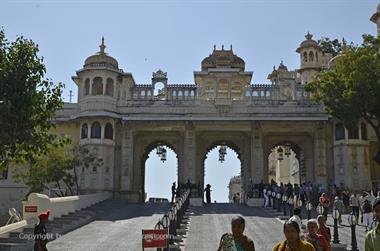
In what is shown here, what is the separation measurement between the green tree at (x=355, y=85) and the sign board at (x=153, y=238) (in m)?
17.9

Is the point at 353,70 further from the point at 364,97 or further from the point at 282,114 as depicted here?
the point at 282,114

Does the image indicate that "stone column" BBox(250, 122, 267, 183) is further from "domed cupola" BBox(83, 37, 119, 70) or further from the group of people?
the group of people

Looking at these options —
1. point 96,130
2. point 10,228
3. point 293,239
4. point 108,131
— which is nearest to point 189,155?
point 108,131

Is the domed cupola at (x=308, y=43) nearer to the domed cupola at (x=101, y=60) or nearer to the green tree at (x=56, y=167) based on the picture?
the domed cupola at (x=101, y=60)

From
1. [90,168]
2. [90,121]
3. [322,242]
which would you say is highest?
[90,121]

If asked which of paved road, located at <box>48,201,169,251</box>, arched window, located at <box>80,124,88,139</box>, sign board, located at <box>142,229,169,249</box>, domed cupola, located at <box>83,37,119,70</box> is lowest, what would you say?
paved road, located at <box>48,201,169,251</box>

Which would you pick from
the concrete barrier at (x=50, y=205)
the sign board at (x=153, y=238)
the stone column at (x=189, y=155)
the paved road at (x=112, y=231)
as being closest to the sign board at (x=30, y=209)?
the concrete barrier at (x=50, y=205)

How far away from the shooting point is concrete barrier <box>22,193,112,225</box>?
1791cm

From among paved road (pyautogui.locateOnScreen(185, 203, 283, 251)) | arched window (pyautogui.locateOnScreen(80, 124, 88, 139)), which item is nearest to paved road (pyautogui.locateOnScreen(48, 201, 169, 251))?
paved road (pyautogui.locateOnScreen(185, 203, 283, 251))

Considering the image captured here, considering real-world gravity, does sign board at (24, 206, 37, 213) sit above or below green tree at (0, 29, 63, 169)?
below

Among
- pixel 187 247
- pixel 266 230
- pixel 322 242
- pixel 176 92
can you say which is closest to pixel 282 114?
pixel 176 92

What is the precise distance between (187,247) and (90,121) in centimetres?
2032

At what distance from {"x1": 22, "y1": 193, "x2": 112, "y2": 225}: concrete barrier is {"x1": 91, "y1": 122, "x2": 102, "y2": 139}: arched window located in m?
7.87

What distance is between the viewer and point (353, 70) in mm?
26453
